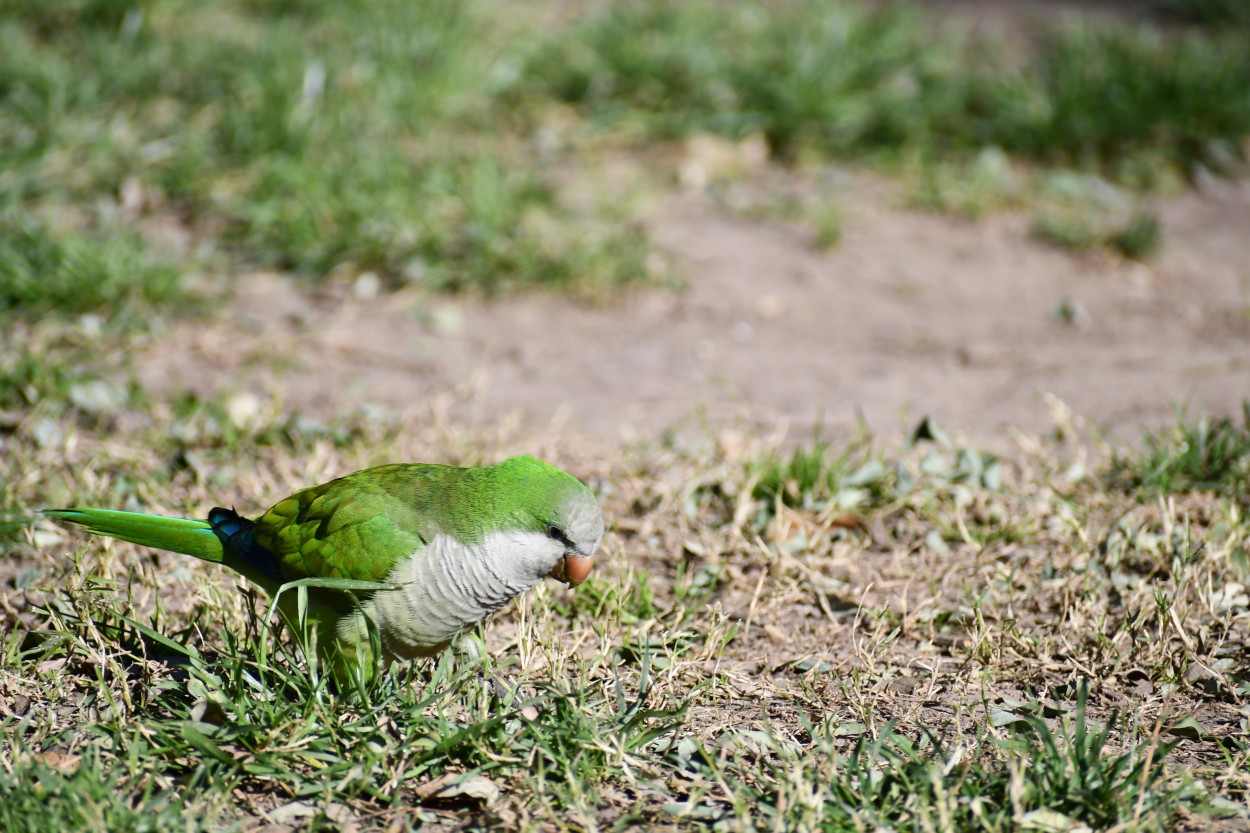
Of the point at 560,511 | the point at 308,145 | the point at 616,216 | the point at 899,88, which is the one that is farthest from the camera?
the point at 899,88

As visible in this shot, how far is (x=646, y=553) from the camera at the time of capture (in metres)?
3.77

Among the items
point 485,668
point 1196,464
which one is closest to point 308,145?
point 485,668

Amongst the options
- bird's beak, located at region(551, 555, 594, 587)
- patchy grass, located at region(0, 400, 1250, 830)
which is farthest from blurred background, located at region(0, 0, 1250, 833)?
bird's beak, located at region(551, 555, 594, 587)

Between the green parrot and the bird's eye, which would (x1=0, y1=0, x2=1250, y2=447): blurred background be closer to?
the green parrot

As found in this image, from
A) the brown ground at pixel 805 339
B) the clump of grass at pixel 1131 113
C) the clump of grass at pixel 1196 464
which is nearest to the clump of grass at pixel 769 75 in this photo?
the clump of grass at pixel 1131 113

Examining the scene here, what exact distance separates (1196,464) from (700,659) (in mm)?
1855

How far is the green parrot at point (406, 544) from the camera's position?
275 centimetres

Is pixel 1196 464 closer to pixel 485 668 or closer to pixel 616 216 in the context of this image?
pixel 485 668

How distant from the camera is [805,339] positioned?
522cm

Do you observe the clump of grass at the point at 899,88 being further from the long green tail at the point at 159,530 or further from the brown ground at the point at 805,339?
the long green tail at the point at 159,530

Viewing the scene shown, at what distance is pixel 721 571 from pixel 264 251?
9.97ft

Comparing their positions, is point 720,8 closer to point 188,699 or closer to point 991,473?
point 991,473

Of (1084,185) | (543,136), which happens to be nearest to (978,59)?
(1084,185)

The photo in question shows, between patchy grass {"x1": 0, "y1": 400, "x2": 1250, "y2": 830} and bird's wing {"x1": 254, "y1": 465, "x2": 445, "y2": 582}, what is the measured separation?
0.79ft
